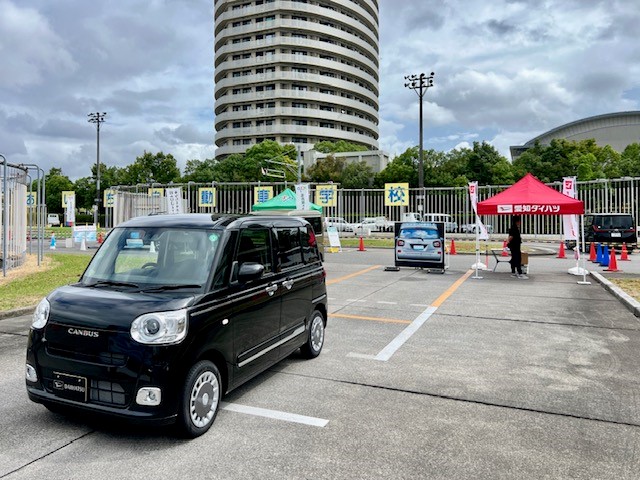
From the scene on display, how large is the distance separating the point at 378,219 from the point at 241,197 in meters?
12.5

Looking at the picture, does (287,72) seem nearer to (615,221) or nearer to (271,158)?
(271,158)

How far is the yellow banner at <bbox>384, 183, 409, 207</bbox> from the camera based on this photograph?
32469 mm

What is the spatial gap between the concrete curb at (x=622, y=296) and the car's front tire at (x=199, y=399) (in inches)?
333

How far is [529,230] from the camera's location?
38.3 metres

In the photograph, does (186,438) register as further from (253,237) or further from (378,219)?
(378,219)

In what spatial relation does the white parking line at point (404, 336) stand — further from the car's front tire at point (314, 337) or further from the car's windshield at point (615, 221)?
the car's windshield at point (615, 221)

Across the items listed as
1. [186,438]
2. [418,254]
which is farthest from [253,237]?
[418,254]

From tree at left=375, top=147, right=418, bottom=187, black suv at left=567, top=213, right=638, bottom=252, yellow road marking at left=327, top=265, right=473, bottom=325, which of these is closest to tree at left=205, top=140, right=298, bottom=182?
tree at left=375, top=147, right=418, bottom=187

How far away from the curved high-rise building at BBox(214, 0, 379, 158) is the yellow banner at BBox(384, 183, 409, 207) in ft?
204

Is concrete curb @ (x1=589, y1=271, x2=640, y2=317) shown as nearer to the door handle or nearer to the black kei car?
the black kei car

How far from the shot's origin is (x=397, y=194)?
32750 mm

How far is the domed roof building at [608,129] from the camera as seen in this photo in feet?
331

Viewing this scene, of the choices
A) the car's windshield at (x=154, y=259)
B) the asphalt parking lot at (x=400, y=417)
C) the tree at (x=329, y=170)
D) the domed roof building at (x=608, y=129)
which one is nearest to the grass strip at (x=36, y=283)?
the asphalt parking lot at (x=400, y=417)

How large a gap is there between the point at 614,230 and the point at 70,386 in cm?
2612
